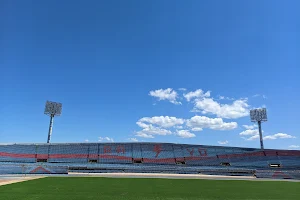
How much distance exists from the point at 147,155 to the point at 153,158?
1634 mm

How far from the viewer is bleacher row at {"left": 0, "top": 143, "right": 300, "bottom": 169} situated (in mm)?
50719

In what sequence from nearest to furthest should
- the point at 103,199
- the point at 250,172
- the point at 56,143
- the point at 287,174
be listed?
the point at 103,199 → the point at 287,174 → the point at 250,172 → the point at 56,143

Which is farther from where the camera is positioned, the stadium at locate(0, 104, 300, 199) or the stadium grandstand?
the stadium grandstand

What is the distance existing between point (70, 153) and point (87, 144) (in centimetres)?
456

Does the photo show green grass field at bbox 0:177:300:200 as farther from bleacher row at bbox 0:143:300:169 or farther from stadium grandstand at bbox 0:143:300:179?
bleacher row at bbox 0:143:300:169

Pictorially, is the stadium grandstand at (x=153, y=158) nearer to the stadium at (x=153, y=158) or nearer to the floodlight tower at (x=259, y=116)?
the stadium at (x=153, y=158)

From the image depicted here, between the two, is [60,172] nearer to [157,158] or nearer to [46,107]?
[157,158]

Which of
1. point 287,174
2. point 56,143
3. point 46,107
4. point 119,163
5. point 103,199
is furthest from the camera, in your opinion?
point 46,107

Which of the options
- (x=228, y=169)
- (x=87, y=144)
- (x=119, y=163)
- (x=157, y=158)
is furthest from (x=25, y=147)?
(x=228, y=169)

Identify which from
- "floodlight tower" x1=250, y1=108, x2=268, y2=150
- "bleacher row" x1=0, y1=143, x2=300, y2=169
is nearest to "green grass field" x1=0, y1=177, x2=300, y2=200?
"bleacher row" x1=0, y1=143, x2=300, y2=169

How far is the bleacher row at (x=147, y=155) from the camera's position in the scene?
50.7 meters

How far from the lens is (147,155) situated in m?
53.6

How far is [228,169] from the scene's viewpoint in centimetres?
4700

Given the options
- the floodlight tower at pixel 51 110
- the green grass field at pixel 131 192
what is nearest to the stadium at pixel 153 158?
the floodlight tower at pixel 51 110
